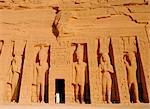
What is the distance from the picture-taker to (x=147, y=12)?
8.29 metres

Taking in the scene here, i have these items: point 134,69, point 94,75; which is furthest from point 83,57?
point 134,69

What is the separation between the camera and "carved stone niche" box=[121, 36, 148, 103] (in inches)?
294

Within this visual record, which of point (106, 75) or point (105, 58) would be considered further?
point (105, 58)

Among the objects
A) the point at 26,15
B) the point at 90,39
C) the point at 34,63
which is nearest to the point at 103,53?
the point at 90,39

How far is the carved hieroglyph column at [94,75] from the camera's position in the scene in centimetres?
751

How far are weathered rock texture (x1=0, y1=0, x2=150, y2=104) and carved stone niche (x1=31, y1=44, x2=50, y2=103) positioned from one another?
0.02 m

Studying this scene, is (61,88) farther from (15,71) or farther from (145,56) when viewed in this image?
(145,56)

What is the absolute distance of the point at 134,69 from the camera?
7.73m

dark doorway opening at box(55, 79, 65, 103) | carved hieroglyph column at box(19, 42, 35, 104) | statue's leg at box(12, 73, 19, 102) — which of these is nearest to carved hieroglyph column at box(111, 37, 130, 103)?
dark doorway opening at box(55, 79, 65, 103)

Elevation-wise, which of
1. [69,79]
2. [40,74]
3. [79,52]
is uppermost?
[79,52]

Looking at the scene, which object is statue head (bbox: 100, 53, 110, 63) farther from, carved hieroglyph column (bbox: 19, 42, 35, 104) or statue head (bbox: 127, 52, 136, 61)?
carved hieroglyph column (bbox: 19, 42, 35, 104)

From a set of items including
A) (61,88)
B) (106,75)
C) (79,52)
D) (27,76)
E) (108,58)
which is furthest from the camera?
(61,88)

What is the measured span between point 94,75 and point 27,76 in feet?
4.68

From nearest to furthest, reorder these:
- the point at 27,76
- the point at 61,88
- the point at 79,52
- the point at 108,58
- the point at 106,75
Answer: the point at 106,75 < the point at 27,76 < the point at 108,58 < the point at 79,52 < the point at 61,88
